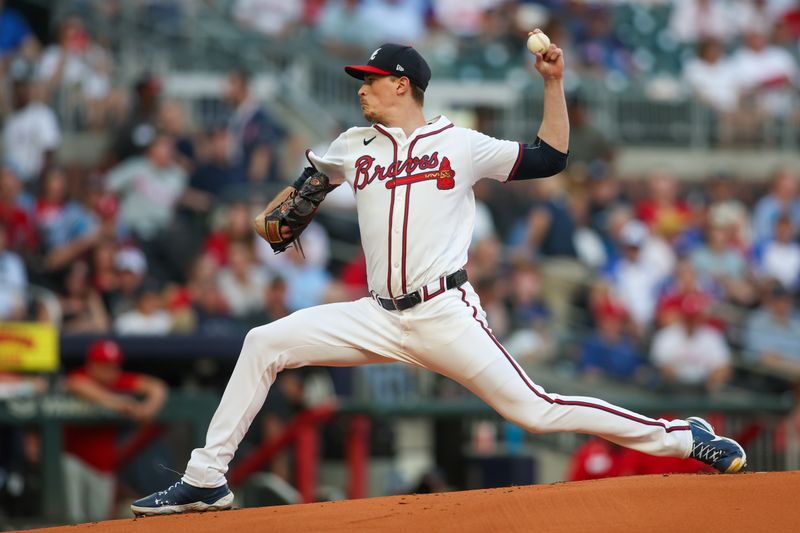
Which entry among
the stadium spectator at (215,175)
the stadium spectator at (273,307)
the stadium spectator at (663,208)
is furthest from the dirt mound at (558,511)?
the stadium spectator at (663,208)

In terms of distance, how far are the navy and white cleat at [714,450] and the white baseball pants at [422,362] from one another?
0.21 ft

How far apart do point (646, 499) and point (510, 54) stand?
11640mm

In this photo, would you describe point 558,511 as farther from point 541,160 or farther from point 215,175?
point 215,175

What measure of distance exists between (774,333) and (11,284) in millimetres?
6933

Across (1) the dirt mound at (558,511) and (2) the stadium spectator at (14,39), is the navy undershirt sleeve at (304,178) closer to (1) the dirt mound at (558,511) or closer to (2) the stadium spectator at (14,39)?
(1) the dirt mound at (558,511)

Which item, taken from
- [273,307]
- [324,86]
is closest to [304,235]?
[273,307]

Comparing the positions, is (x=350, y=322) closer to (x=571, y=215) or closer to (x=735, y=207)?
(x=571, y=215)

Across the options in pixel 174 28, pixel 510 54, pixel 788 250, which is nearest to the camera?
pixel 788 250

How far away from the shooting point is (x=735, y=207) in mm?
14992

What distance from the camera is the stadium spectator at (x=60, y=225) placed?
11.5 meters

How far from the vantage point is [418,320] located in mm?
5715

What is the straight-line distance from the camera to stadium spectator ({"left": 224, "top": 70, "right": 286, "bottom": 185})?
13.3 metres

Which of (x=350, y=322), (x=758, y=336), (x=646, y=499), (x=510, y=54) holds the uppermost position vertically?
(x=510, y=54)

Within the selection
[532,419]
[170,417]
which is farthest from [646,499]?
[170,417]
